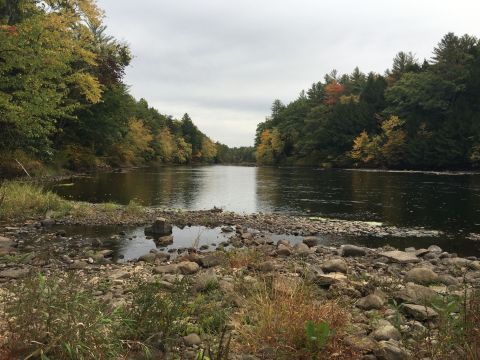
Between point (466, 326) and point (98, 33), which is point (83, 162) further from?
point (466, 326)

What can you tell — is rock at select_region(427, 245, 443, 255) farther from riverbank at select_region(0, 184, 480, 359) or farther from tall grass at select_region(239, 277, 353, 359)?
tall grass at select_region(239, 277, 353, 359)

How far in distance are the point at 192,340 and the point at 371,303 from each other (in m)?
3.09

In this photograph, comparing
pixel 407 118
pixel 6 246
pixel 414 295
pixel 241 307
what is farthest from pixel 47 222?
pixel 407 118

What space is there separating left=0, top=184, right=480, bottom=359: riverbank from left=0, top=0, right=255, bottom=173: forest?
12373mm

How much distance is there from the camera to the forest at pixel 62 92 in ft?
70.3

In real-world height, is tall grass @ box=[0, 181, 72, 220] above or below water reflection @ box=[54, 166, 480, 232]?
above

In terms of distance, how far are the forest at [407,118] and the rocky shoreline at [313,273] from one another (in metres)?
46.2

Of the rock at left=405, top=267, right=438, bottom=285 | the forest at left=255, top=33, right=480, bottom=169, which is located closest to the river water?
the rock at left=405, top=267, right=438, bottom=285

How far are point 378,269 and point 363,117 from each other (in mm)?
70753

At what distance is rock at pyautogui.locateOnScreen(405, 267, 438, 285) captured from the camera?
8875 millimetres

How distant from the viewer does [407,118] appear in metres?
66.0

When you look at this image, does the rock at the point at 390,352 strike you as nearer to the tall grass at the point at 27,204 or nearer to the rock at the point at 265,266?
the rock at the point at 265,266

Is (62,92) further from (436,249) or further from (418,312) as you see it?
(418,312)

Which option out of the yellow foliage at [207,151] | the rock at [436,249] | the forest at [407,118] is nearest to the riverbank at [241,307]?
the rock at [436,249]
